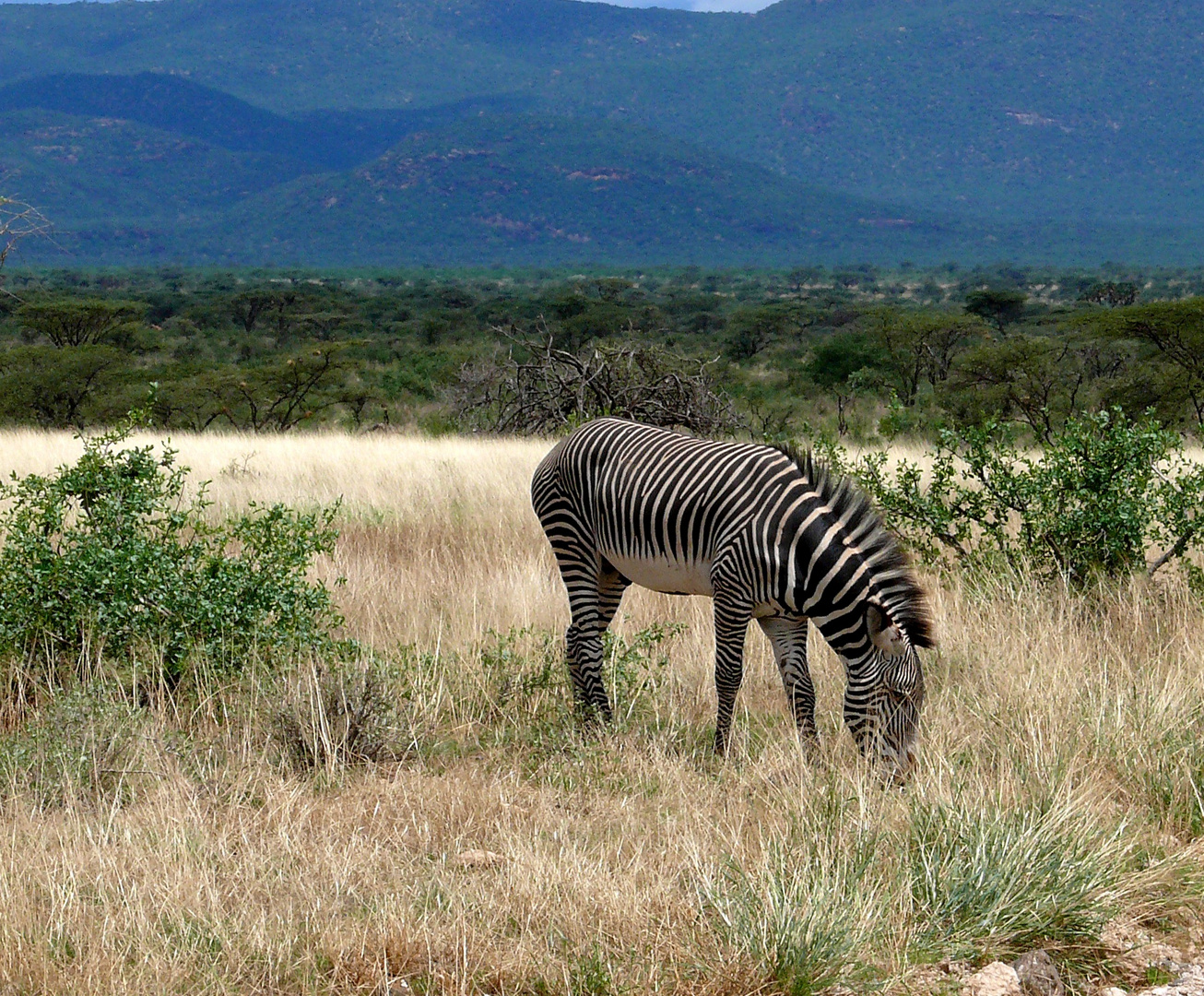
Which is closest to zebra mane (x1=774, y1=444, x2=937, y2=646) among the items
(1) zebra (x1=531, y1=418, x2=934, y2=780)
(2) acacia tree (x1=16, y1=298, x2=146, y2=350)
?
(1) zebra (x1=531, y1=418, x2=934, y2=780)

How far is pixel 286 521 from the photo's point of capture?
20.9 feet

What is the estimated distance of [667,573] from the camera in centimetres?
532

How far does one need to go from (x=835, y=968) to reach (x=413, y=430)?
17793mm

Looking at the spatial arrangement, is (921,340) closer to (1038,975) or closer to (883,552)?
(883,552)

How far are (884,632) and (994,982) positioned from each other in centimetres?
139

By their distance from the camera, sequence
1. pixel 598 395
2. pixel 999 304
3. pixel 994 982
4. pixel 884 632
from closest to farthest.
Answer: pixel 994 982 → pixel 884 632 → pixel 598 395 → pixel 999 304

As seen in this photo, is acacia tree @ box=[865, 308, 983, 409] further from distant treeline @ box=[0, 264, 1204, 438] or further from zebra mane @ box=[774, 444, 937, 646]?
zebra mane @ box=[774, 444, 937, 646]

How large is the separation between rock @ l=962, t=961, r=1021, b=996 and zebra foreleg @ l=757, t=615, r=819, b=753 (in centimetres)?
166

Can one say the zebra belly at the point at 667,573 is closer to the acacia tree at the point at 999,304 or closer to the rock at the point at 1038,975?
the rock at the point at 1038,975

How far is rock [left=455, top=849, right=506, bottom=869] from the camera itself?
3.83 metres

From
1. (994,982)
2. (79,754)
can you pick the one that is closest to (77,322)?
(79,754)

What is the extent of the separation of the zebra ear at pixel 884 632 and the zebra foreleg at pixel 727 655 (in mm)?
548

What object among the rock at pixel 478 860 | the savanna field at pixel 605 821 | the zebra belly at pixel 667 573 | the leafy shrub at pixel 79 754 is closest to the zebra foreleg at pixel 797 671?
the savanna field at pixel 605 821

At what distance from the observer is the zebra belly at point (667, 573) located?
17.0 feet
